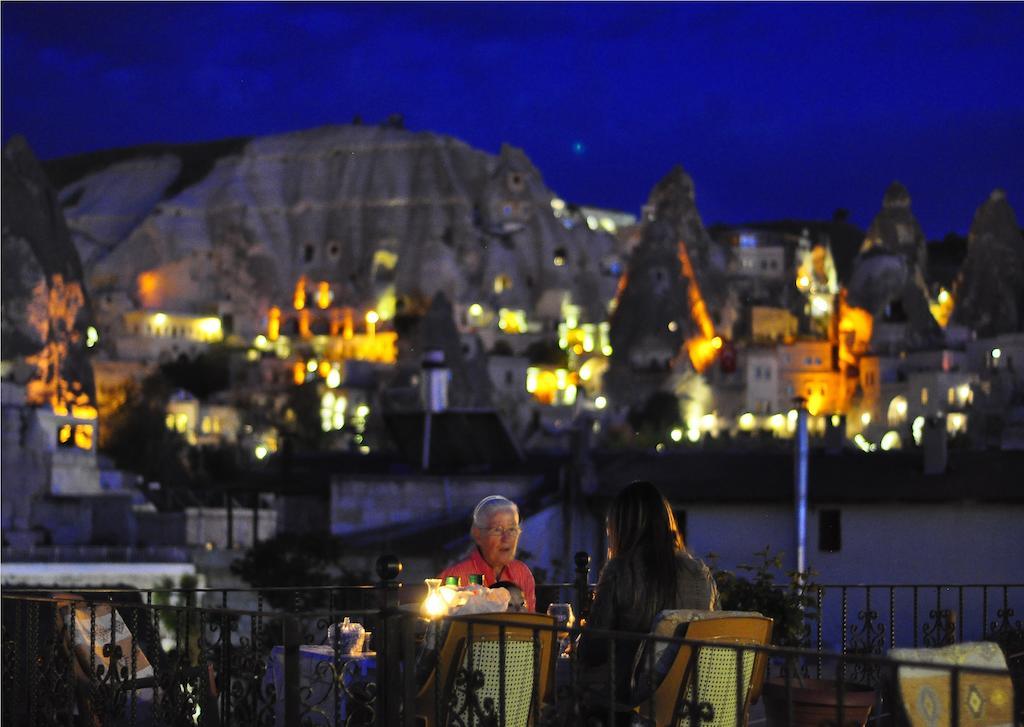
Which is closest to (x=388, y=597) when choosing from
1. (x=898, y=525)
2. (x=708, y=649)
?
(x=708, y=649)

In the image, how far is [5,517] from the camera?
167 feet

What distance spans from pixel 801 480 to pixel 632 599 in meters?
19.4

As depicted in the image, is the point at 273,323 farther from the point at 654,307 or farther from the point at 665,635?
the point at 665,635

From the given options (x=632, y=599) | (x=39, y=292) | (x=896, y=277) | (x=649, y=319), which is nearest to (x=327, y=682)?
(x=632, y=599)

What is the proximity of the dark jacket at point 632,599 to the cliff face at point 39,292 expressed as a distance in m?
90.9

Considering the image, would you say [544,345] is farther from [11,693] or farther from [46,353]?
[11,693]

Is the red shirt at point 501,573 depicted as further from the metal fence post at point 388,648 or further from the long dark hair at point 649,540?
the metal fence post at point 388,648

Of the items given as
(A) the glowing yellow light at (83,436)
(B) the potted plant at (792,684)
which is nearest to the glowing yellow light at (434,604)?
(B) the potted plant at (792,684)

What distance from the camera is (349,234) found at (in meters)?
153

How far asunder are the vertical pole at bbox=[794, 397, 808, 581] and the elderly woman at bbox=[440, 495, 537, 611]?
54.0 ft

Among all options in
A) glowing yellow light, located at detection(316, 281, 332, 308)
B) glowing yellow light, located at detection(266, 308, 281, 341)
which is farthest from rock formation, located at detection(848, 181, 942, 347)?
glowing yellow light, located at detection(266, 308, 281, 341)

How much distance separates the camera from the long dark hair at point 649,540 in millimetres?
8086

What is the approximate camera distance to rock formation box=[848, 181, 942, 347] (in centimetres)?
11256

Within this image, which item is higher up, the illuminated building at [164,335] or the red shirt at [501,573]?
the illuminated building at [164,335]
